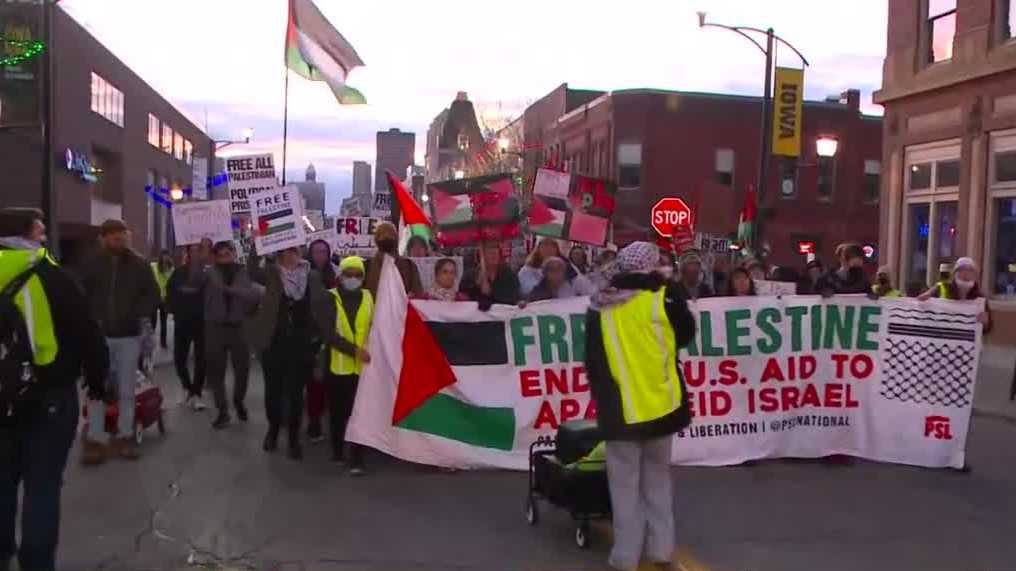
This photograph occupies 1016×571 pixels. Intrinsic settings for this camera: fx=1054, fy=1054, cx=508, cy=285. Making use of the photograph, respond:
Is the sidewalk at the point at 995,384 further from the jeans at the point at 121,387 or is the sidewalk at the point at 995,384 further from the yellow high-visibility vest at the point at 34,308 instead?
the yellow high-visibility vest at the point at 34,308

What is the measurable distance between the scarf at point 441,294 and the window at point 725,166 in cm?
3784

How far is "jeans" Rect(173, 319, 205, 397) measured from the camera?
36.8ft

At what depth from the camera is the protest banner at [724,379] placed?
8148 millimetres

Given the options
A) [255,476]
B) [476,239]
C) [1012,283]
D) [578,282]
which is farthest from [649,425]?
[1012,283]

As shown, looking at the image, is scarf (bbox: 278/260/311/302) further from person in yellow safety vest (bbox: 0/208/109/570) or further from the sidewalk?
the sidewalk

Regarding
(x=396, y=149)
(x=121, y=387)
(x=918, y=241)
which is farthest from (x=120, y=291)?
(x=396, y=149)

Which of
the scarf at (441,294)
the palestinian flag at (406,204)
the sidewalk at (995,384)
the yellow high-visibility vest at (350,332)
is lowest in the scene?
the sidewalk at (995,384)

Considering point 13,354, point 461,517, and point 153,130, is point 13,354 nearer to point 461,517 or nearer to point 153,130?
point 461,517

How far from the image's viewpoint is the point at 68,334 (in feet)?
16.4

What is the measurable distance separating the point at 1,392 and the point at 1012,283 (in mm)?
19093

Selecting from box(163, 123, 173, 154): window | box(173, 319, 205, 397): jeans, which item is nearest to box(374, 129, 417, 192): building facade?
box(163, 123, 173, 154): window

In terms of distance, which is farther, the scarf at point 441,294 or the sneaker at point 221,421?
the sneaker at point 221,421

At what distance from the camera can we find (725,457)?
8469 millimetres

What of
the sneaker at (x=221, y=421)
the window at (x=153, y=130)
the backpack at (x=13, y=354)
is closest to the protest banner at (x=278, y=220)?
the sneaker at (x=221, y=421)
